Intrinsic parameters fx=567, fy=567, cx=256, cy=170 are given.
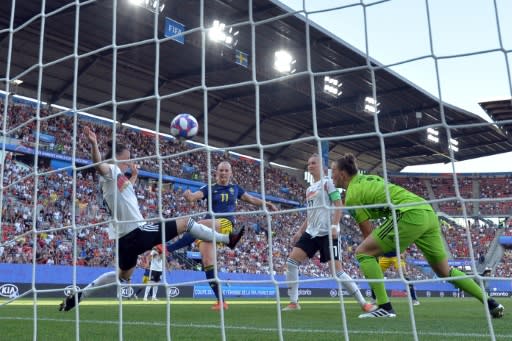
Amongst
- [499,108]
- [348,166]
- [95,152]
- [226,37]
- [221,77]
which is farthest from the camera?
[221,77]

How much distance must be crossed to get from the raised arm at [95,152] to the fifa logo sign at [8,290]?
10.6 metres

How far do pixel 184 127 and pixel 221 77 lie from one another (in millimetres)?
17229

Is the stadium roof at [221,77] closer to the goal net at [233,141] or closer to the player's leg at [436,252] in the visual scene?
the goal net at [233,141]

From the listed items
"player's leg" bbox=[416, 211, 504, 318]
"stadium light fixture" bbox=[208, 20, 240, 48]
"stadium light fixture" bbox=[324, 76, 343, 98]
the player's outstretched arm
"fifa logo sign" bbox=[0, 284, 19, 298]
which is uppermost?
"stadium light fixture" bbox=[208, 20, 240, 48]

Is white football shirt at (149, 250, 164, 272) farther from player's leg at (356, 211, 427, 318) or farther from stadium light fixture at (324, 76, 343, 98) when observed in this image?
stadium light fixture at (324, 76, 343, 98)

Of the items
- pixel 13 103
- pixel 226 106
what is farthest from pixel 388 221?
pixel 226 106

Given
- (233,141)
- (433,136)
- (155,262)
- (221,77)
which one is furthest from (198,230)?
(433,136)

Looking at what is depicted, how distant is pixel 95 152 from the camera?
4629 millimetres

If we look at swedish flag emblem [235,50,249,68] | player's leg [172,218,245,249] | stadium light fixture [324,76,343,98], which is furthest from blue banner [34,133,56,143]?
player's leg [172,218,245,249]

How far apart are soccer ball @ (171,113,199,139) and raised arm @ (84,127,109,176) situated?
77.9 inches

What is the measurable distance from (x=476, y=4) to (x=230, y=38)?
17.5 meters

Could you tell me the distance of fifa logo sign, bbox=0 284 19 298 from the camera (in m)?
13.8

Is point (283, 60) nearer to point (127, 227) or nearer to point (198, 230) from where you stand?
point (198, 230)

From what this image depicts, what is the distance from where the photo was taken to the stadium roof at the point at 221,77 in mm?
18734
